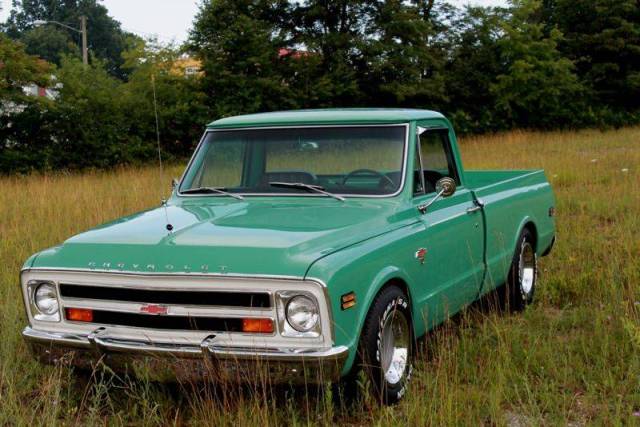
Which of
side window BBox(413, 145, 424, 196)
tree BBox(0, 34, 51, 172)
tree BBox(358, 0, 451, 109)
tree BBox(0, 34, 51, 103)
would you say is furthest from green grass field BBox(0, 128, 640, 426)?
tree BBox(358, 0, 451, 109)

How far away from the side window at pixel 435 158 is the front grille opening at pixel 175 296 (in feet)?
6.54

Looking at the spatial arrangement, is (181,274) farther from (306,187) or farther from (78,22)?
(78,22)

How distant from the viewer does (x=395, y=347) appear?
14.1 ft

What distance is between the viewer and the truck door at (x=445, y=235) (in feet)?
15.8

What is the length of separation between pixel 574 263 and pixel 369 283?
13.8 ft

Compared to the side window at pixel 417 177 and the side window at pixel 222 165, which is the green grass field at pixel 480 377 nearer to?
the side window at pixel 417 177

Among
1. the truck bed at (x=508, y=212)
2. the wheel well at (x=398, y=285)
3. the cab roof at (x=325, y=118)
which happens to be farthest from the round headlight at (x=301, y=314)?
the truck bed at (x=508, y=212)

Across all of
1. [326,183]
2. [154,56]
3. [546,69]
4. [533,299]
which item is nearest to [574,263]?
[533,299]

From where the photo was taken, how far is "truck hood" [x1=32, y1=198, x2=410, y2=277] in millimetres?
3723

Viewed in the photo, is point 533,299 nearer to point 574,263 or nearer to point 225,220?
point 574,263

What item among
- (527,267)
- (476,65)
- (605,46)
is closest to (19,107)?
(527,267)

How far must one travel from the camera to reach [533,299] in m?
6.62

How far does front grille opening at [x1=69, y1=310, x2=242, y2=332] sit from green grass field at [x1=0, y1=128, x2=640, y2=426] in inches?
11.4

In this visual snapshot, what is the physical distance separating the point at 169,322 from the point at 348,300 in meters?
0.88
